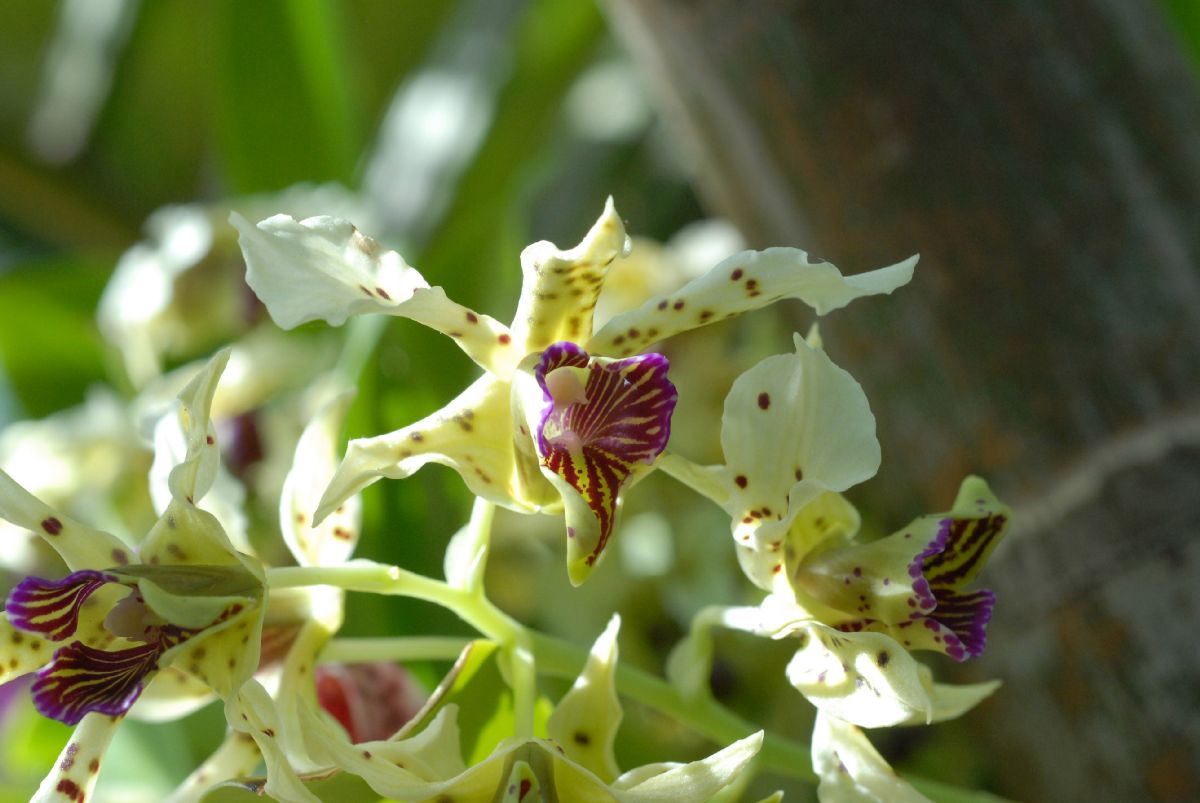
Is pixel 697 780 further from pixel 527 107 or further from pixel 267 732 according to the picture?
pixel 527 107

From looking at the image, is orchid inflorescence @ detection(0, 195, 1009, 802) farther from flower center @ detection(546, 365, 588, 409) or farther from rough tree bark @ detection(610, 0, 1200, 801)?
rough tree bark @ detection(610, 0, 1200, 801)

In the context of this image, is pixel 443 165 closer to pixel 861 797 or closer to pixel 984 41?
pixel 984 41

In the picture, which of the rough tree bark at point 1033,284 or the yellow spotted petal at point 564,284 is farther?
the rough tree bark at point 1033,284

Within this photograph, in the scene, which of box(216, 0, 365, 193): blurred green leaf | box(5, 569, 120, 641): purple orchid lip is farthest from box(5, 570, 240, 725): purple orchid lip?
box(216, 0, 365, 193): blurred green leaf

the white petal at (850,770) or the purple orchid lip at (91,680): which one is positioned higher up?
the purple orchid lip at (91,680)

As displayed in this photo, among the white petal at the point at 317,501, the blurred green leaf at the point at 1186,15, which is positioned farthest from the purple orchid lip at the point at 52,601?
the blurred green leaf at the point at 1186,15

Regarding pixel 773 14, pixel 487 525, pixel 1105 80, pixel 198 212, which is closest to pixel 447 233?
pixel 198 212

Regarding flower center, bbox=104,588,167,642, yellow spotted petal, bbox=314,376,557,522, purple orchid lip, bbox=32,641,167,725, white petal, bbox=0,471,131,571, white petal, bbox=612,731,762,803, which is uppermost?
white petal, bbox=0,471,131,571

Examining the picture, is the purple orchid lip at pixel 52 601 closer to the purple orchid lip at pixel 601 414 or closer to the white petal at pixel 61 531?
the white petal at pixel 61 531

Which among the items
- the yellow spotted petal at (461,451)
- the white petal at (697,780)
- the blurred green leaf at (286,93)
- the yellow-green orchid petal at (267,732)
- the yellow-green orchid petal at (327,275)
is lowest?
the white petal at (697,780)
